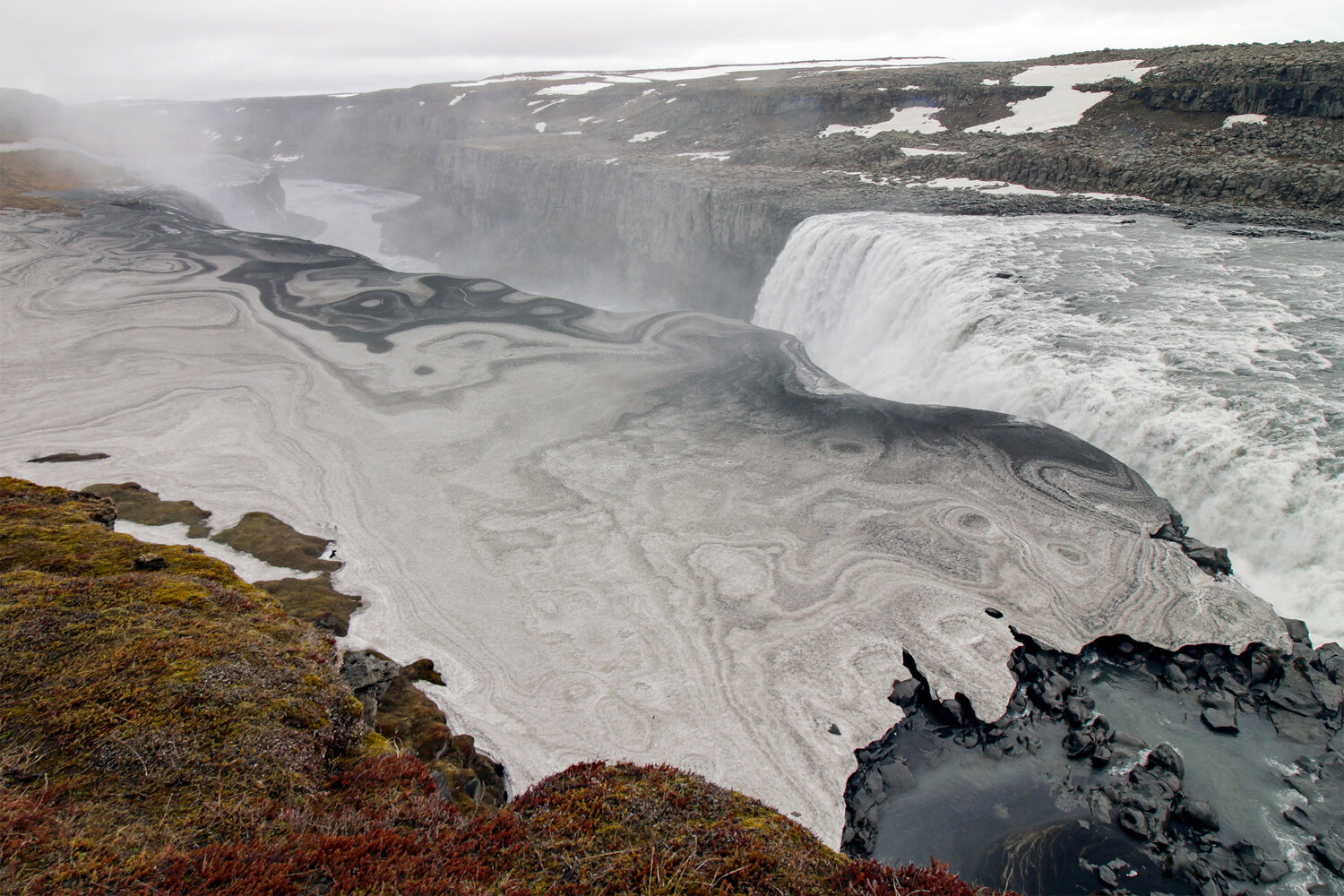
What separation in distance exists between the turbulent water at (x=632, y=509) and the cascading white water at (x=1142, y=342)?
43.9 inches

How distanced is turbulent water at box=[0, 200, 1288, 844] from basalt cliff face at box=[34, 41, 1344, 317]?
11.7m

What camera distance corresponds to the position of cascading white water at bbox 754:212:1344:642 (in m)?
12.9

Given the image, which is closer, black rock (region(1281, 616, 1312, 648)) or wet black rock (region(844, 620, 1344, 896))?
wet black rock (region(844, 620, 1344, 896))

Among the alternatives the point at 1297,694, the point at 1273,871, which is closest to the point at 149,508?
the point at 1273,871

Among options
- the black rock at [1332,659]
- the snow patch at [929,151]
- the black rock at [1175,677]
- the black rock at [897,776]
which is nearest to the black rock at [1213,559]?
the black rock at [1332,659]

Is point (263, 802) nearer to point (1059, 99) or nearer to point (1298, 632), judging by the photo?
point (1298, 632)

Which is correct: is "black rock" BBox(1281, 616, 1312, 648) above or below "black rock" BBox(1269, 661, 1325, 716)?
above

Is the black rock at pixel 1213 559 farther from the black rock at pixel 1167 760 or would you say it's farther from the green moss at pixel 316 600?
the green moss at pixel 316 600

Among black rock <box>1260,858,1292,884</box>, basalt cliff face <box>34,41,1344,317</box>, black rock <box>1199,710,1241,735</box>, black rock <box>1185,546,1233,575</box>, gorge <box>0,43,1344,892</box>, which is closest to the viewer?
black rock <box>1260,858,1292,884</box>

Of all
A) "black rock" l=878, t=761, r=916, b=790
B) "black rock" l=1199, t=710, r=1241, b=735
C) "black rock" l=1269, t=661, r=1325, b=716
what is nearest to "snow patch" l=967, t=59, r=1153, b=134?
"black rock" l=1269, t=661, r=1325, b=716

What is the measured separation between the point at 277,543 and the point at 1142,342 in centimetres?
2153

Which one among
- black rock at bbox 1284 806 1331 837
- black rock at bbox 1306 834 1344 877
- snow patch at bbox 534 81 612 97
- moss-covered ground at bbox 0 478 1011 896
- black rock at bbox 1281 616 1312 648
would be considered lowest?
black rock at bbox 1284 806 1331 837

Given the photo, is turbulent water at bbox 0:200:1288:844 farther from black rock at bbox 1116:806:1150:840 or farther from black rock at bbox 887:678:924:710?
black rock at bbox 1116:806:1150:840

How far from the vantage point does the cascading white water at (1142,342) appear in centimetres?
1292
